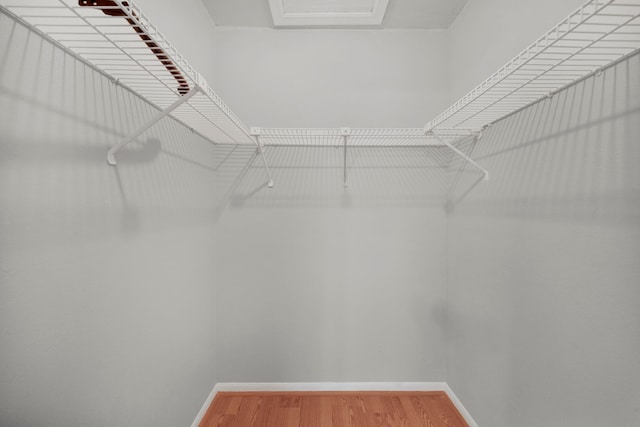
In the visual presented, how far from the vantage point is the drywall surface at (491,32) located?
3.34ft

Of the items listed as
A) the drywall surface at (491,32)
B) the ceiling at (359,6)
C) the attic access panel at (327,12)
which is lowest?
the drywall surface at (491,32)

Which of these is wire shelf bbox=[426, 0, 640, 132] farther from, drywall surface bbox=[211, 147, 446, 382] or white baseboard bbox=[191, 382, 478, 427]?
white baseboard bbox=[191, 382, 478, 427]

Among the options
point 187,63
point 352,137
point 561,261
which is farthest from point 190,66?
point 561,261

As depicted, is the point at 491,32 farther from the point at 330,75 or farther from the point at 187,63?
the point at 187,63

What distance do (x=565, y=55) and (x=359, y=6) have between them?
1.19 meters

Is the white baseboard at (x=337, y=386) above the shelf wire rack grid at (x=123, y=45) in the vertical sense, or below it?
below

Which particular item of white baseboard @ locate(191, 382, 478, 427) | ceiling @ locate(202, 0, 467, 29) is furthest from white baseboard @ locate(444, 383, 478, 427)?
ceiling @ locate(202, 0, 467, 29)

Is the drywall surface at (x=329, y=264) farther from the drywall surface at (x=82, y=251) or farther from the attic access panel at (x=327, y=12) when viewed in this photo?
the attic access panel at (x=327, y=12)

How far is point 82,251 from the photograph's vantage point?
0.78m

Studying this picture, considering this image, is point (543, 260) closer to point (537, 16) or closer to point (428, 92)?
point (537, 16)

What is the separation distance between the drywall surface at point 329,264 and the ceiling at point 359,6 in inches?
30.6

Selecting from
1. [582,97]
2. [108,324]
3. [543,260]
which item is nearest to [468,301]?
[543,260]

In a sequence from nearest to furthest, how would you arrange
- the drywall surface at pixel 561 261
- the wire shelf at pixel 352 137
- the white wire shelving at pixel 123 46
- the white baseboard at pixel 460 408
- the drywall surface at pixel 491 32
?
the white wire shelving at pixel 123 46 < the drywall surface at pixel 561 261 < the drywall surface at pixel 491 32 < the wire shelf at pixel 352 137 < the white baseboard at pixel 460 408

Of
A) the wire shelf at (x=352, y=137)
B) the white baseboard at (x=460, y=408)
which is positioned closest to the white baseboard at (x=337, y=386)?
the white baseboard at (x=460, y=408)
